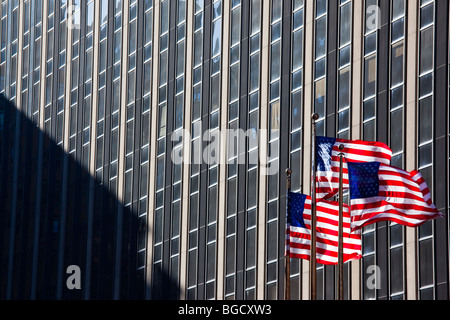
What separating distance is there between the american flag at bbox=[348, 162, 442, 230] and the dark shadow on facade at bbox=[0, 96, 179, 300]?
35.5 m

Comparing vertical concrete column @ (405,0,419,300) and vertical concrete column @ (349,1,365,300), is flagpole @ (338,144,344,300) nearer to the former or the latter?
vertical concrete column @ (405,0,419,300)

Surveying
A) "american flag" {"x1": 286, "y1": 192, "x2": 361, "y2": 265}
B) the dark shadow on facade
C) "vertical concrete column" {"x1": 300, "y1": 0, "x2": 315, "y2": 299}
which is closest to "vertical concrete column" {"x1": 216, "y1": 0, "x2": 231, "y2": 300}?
the dark shadow on facade

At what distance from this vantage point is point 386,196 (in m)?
32.5

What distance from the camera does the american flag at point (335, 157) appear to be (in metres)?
33.3

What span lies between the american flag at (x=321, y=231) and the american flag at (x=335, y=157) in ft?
7.17

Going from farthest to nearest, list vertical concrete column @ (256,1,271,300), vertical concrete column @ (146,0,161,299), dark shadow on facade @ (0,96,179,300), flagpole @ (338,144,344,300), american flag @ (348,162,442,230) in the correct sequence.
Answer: dark shadow on facade @ (0,96,179,300) < vertical concrete column @ (146,0,161,299) < vertical concrete column @ (256,1,271,300) < flagpole @ (338,144,344,300) < american flag @ (348,162,442,230)

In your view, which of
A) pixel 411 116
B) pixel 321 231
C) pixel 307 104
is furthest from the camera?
pixel 307 104

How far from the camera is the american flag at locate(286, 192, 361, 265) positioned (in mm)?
36469

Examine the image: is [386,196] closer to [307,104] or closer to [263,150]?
[307,104]

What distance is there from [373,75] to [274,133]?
904cm

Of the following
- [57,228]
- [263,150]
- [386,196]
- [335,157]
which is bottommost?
[386,196]

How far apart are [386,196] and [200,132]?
115 feet

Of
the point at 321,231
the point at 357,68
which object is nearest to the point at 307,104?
the point at 357,68

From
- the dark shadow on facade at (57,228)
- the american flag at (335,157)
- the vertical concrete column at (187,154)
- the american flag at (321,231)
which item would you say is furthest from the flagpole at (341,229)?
the dark shadow on facade at (57,228)
